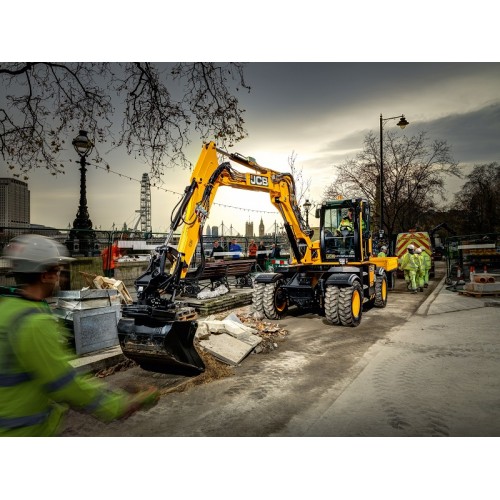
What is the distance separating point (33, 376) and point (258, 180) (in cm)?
534

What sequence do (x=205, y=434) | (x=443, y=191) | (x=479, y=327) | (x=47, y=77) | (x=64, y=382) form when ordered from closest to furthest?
1. (x=64, y=382)
2. (x=205, y=434)
3. (x=47, y=77)
4. (x=479, y=327)
5. (x=443, y=191)

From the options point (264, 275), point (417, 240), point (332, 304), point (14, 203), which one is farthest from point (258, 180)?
point (417, 240)

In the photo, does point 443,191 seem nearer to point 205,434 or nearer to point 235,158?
point 235,158

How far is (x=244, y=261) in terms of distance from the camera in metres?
10.2

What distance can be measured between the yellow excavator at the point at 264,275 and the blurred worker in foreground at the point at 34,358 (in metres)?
1.90

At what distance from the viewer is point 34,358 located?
1.38 metres

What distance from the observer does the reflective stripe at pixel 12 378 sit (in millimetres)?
1387

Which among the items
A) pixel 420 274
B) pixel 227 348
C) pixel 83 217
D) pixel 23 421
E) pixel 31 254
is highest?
pixel 83 217

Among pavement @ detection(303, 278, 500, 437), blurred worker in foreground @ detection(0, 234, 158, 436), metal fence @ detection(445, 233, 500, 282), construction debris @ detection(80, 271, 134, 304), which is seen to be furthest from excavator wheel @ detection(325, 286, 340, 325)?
blurred worker in foreground @ detection(0, 234, 158, 436)

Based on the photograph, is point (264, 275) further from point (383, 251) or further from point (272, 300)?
point (383, 251)

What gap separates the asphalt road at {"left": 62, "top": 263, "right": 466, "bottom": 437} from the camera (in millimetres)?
2906

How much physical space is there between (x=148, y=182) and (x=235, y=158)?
1493 mm

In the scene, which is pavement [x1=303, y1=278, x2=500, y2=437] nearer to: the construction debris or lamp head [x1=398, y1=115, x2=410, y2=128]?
lamp head [x1=398, y1=115, x2=410, y2=128]
